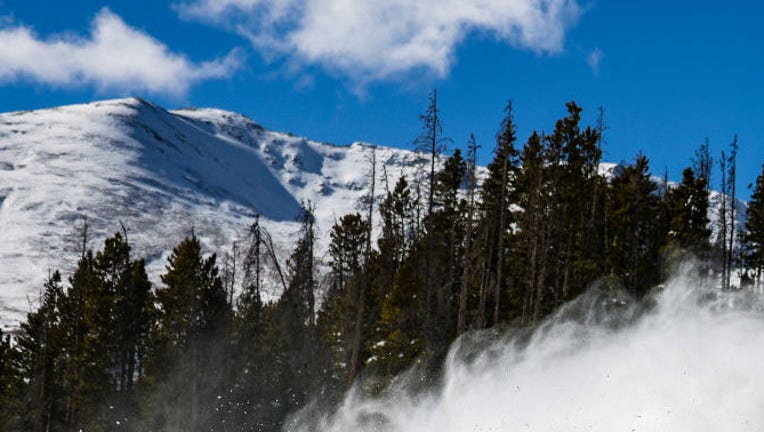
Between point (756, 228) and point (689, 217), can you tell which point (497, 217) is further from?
point (756, 228)

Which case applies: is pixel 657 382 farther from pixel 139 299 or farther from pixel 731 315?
pixel 139 299

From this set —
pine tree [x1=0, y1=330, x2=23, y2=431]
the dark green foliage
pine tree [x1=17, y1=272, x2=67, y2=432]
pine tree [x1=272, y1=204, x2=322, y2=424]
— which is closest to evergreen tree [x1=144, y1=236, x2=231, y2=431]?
pine tree [x1=272, y1=204, x2=322, y2=424]

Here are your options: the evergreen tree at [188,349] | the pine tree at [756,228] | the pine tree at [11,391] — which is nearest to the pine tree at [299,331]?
the evergreen tree at [188,349]

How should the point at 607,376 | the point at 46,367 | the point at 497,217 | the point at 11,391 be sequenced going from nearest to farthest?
the point at 607,376, the point at 497,217, the point at 46,367, the point at 11,391

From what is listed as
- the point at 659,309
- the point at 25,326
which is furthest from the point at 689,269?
the point at 25,326

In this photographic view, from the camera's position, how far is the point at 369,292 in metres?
36.2

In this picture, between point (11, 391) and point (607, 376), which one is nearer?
point (607, 376)

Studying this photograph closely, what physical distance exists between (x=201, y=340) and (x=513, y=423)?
71.5ft

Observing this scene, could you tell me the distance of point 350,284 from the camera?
35.7 metres

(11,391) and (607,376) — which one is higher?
(607,376)

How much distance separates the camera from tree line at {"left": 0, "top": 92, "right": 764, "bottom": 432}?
31500 millimetres

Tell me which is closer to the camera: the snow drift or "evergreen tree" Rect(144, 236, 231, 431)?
the snow drift

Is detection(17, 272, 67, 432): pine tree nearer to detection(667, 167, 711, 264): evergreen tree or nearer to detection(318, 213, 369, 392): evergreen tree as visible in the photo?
detection(318, 213, 369, 392): evergreen tree

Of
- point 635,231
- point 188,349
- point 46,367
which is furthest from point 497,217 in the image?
point 46,367
